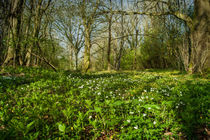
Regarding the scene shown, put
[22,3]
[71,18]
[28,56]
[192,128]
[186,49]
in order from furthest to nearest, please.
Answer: [71,18], [28,56], [186,49], [22,3], [192,128]

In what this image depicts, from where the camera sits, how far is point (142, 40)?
21859mm

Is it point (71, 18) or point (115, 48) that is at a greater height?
point (71, 18)

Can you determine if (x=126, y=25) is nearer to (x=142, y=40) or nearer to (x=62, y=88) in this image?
(x=142, y=40)

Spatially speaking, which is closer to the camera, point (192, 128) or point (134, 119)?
point (192, 128)

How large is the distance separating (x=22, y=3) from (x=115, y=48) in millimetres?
18637

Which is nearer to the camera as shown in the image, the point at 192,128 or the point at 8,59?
the point at 192,128

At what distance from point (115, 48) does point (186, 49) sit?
16.6m

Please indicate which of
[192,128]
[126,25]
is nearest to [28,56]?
[192,128]

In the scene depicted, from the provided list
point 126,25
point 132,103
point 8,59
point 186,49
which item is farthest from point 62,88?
point 126,25

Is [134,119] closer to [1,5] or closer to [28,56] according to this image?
[28,56]

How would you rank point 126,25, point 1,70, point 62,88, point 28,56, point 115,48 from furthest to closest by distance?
1. point 115,48
2. point 126,25
3. point 28,56
4. point 1,70
5. point 62,88

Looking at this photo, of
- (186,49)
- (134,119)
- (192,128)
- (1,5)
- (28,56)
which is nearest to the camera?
(192,128)

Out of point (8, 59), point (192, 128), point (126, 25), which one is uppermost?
point (126, 25)

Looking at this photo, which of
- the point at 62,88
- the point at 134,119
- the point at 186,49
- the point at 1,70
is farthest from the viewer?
the point at 186,49
